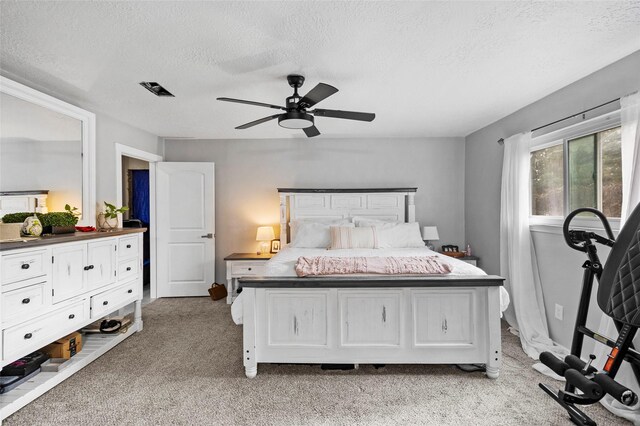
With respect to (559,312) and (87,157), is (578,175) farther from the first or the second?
(87,157)

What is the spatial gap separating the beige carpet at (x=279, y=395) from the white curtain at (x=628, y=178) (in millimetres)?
292

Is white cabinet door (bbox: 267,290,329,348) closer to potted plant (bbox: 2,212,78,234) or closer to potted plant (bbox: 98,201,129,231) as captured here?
potted plant (bbox: 2,212,78,234)

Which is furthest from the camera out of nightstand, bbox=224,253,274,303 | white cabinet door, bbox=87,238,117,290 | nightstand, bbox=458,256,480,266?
nightstand, bbox=224,253,274,303

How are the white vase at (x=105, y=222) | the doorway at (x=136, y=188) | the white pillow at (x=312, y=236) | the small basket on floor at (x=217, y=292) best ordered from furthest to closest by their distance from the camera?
the doorway at (x=136, y=188) → the small basket on floor at (x=217, y=292) → the white pillow at (x=312, y=236) → the white vase at (x=105, y=222)

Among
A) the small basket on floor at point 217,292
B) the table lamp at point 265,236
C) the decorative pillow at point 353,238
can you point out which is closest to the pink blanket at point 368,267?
the decorative pillow at point 353,238

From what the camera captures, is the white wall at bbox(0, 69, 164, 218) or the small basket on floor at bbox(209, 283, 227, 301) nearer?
the white wall at bbox(0, 69, 164, 218)

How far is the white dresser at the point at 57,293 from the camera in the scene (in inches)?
75.5

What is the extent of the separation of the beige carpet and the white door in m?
1.77

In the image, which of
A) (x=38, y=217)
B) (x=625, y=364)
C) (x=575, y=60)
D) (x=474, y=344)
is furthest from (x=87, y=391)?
(x=575, y=60)

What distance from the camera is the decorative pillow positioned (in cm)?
376

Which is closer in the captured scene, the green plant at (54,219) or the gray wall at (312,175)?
the green plant at (54,219)

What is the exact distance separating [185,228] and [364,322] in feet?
10.9

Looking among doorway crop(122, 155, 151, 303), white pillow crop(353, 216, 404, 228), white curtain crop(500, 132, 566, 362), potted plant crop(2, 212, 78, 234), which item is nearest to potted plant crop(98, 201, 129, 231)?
potted plant crop(2, 212, 78, 234)

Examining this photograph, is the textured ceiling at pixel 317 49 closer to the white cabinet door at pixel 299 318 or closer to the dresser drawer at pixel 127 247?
the dresser drawer at pixel 127 247
